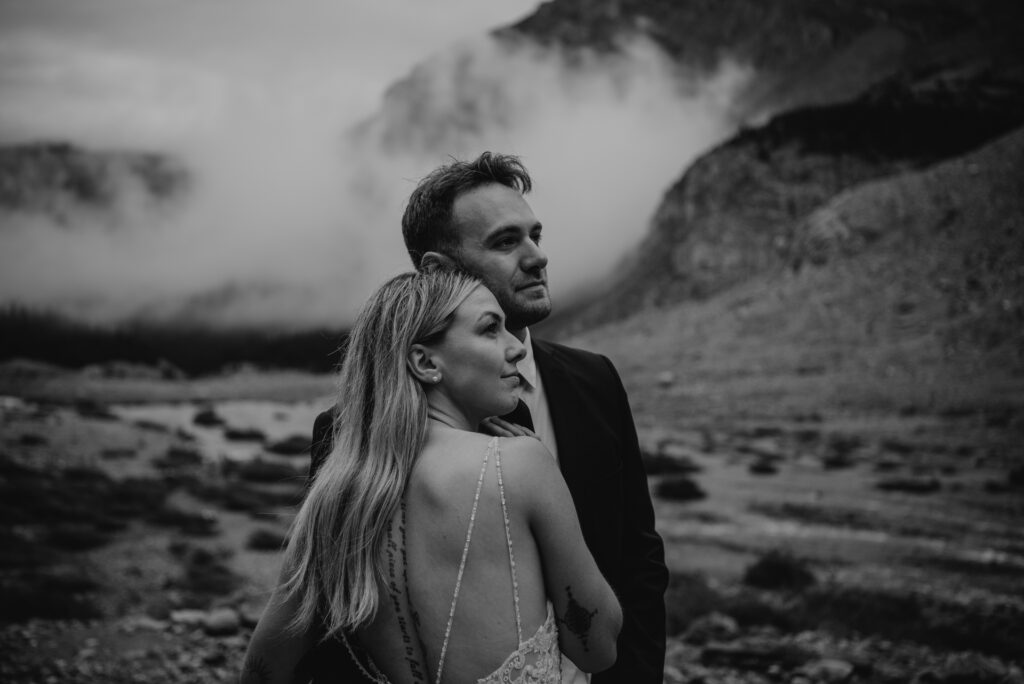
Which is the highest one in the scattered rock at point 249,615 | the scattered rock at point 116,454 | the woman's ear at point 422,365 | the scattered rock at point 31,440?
the woman's ear at point 422,365

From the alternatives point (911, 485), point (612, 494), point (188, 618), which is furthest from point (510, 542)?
point (911, 485)

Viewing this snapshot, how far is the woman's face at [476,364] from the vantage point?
2.27 metres

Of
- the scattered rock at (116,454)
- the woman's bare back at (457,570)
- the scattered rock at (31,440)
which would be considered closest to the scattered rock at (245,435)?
the scattered rock at (116,454)

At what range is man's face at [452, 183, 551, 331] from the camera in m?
3.29

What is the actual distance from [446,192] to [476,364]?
4.57 ft

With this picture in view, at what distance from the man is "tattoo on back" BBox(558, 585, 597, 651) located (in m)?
0.70

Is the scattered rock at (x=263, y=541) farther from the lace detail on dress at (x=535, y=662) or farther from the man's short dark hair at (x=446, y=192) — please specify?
the lace detail on dress at (x=535, y=662)

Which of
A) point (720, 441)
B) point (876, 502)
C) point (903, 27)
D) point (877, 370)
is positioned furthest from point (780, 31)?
point (876, 502)

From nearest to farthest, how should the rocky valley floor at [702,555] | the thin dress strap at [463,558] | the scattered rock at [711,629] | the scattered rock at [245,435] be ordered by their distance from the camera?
the thin dress strap at [463,558], the rocky valley floor at [702,555], the scattered rock at [711,629], the scattered rock at [245,435]

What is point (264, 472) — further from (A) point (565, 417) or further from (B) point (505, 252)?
(A) point (565, 417)

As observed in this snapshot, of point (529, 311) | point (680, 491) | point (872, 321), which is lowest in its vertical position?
point (680, 491)

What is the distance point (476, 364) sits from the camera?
2.26 metres

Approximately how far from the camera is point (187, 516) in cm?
1405

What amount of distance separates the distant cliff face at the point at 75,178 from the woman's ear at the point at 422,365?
108 meters
